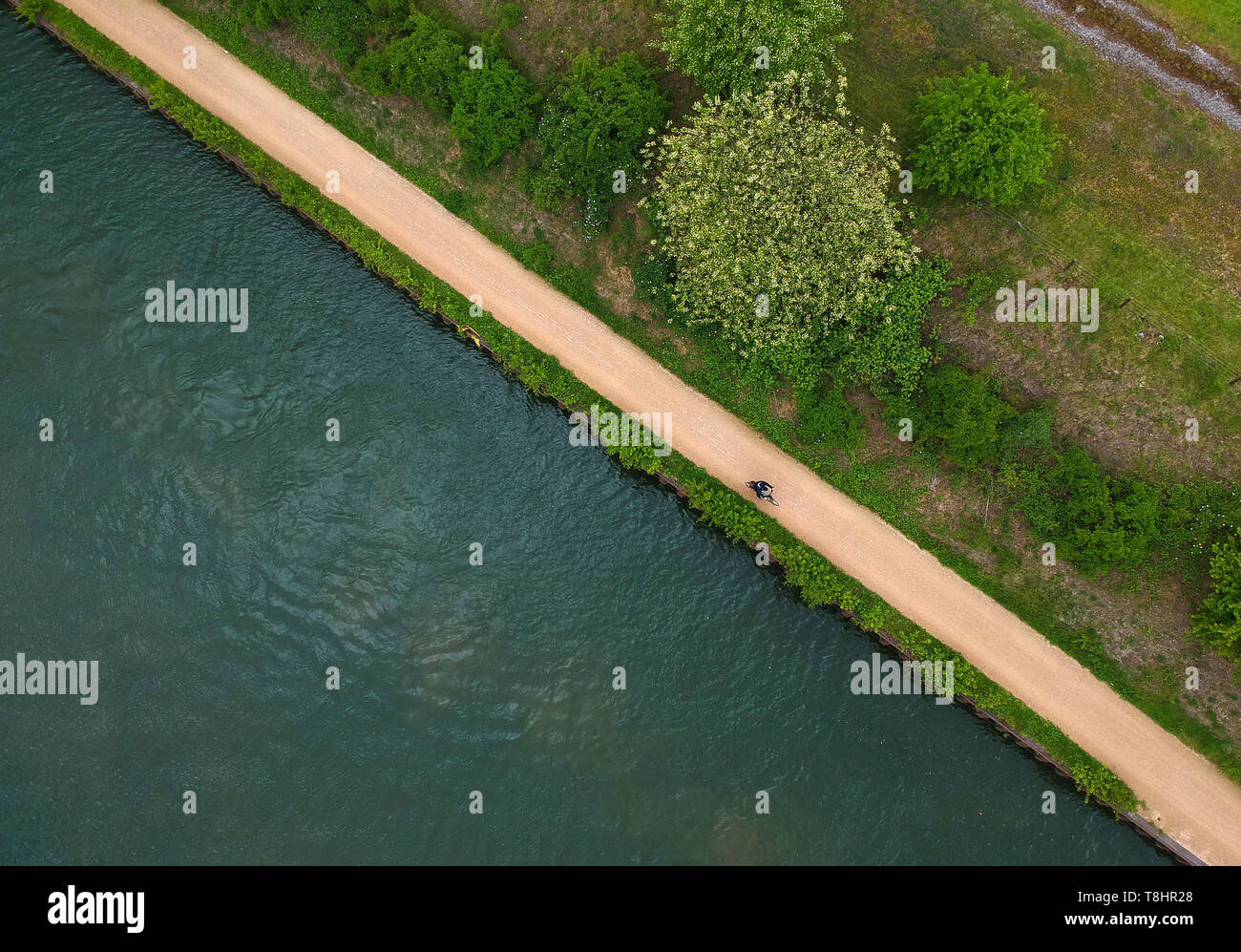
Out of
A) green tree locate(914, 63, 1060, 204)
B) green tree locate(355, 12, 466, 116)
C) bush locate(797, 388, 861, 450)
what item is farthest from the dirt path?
green tree locate(914, 63, 1060, 204)

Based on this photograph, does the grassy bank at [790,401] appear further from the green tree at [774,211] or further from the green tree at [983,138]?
the green tree at [774,211]

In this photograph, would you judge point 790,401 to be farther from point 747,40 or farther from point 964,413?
point 747,40

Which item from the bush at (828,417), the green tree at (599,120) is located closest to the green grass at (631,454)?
the bush at (828,417)

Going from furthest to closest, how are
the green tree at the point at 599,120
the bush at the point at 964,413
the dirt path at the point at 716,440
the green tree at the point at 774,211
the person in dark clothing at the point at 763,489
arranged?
the person in dark clothing at the point at 763,489 < the dirt path at the point at 716,440 < the bush at the point at 964,413 < the green tree at the point at 599,120 < the green tree at the point at 774,211

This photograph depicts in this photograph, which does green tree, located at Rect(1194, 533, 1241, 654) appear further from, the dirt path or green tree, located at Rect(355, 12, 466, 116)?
green tree, located at Rect(355, 12, 466, 116)

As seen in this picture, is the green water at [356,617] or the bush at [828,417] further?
the bush at [828,417]

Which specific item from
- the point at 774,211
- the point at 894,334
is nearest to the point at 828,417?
the point at 894,334
